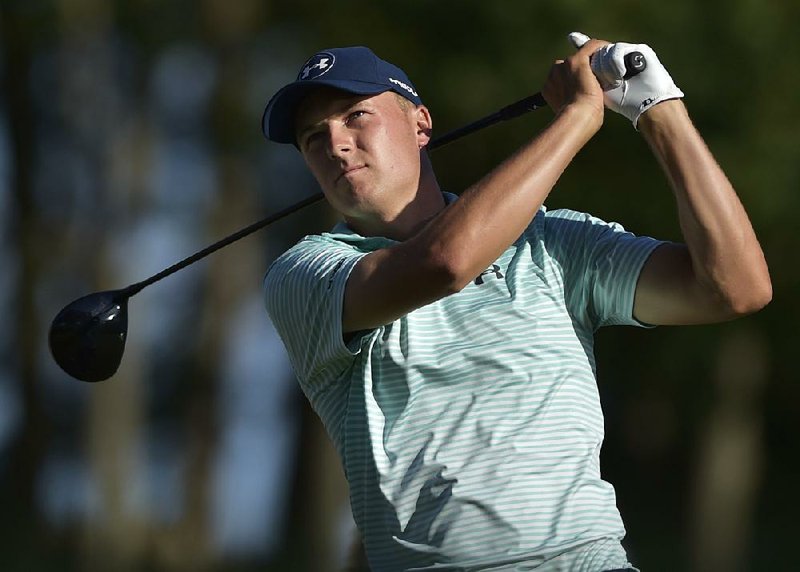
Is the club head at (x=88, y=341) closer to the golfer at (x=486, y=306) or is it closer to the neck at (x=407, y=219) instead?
the golfer at (x=486, y=306)

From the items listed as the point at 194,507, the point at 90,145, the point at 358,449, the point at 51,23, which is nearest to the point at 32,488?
the point at 194,507

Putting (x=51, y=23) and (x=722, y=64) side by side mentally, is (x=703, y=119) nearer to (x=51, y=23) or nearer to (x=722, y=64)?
(x=722, y=64)

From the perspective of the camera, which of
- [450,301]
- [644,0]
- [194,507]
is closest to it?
[450,301]

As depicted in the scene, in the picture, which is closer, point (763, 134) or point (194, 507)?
point (763, 134)

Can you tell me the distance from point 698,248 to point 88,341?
1715 millimetres

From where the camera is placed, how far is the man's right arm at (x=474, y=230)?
11.6 ft

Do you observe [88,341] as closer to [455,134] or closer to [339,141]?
[339,141]

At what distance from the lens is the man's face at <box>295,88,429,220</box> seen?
13.2ft

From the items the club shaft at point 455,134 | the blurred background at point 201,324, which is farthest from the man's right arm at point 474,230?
the blurred background at point 201,324

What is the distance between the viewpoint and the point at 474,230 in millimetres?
3521

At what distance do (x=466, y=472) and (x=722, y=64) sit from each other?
30.4 ft

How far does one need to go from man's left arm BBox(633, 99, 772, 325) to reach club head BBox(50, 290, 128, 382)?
4.91 ft

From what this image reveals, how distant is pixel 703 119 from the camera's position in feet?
41.0

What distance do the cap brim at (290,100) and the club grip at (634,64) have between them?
651 mm
